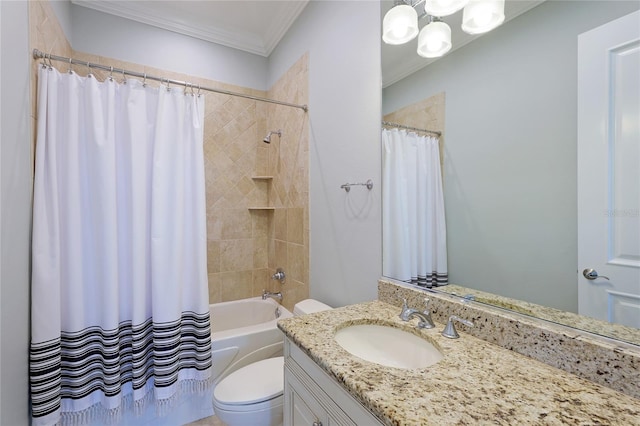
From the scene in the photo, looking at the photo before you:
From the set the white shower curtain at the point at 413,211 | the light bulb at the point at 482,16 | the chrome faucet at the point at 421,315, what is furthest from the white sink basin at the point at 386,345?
the light bulb at the point at 482,16

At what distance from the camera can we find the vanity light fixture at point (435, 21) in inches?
37.5

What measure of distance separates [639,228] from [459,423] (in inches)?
24.9

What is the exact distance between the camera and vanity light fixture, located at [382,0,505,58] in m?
0.95

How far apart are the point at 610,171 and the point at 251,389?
5.24 ft

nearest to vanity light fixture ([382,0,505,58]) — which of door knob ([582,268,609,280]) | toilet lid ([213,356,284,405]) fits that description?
door knob ([582,268,609,280])

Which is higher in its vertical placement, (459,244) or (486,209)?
(486,209)

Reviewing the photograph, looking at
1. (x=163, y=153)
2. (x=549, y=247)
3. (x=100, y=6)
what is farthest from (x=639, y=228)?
(x=100, y=6)

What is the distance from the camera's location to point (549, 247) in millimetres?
822

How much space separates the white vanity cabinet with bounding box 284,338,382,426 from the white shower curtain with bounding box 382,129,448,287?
59 cm

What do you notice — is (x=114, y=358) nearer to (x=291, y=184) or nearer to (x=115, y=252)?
(x=115, y=252)

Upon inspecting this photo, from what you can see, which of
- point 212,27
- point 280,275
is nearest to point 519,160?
point 280,275

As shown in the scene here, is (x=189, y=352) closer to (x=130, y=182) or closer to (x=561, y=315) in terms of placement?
(x=130, y=182)

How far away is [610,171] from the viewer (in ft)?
2.32

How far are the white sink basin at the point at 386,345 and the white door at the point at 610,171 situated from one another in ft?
1.57
